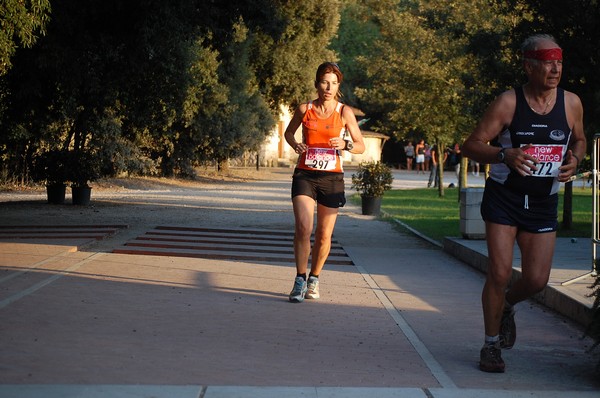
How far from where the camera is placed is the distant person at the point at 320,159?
9.95 metres

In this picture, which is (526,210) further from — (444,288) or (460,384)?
(444,288)

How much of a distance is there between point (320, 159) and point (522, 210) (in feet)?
10.9

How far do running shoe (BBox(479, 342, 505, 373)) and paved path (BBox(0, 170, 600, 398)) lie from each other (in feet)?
0.22

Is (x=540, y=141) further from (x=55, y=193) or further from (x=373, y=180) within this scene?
(x=55, y=193)

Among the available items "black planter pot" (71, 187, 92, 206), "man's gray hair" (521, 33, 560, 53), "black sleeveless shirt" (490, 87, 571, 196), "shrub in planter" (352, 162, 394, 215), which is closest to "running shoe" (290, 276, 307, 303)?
"black sleeveless shirt" (490, 87, 571, 196)

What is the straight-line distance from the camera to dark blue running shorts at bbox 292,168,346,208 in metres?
10.0

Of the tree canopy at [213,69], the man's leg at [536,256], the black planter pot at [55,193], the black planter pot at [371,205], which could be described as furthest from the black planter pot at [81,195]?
the man's leg at [536,256]

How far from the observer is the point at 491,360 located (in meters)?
6.86

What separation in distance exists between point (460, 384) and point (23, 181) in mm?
26595

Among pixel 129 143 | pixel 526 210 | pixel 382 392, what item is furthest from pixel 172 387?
pixel 129 143

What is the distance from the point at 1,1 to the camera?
1267 centimetres

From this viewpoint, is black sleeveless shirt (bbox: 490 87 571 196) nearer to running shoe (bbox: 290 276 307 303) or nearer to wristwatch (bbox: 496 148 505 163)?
wristwatch (bbox: 496 148 505 163)

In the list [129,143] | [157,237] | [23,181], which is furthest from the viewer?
[129,143]

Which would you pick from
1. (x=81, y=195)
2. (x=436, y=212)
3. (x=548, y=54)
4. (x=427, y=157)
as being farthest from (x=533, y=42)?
(x=427, y=157)
